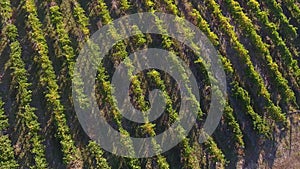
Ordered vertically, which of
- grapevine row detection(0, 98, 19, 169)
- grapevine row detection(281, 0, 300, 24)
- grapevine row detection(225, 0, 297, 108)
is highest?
grapevine row detection(281, 0, 300, 24)

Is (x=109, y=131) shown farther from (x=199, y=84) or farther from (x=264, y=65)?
(x=264, y=65)

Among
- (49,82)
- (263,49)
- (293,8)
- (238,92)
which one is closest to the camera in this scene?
(49,82)

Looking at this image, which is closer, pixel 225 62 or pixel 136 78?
pixel 136 78

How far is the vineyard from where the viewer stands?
65.8 ft

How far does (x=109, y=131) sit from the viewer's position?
66.9 ft

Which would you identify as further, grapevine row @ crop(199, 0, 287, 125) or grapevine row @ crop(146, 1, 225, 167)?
grapevine row @ crop(199, 0, 287, 125)

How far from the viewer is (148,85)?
21.2 metres

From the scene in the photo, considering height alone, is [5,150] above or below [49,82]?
below

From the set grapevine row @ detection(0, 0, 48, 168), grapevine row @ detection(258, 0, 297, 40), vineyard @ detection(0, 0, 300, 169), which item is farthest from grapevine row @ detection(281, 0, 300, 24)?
grapevine row @ detection(0, 0, 48, 168)

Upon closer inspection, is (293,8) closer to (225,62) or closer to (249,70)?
(249,70)

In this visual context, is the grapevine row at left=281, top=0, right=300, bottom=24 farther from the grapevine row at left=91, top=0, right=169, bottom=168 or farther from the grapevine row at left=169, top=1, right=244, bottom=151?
the grapevine row at left=91, top=0, right=169, bottom=168

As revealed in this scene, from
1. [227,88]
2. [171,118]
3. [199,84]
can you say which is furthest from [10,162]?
[227,88]

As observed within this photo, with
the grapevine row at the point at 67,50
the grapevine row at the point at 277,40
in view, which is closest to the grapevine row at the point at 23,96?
the grapevine row at the point at 67,50

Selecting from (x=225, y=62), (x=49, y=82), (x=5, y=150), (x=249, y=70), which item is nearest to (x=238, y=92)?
(x=249, y=70)
